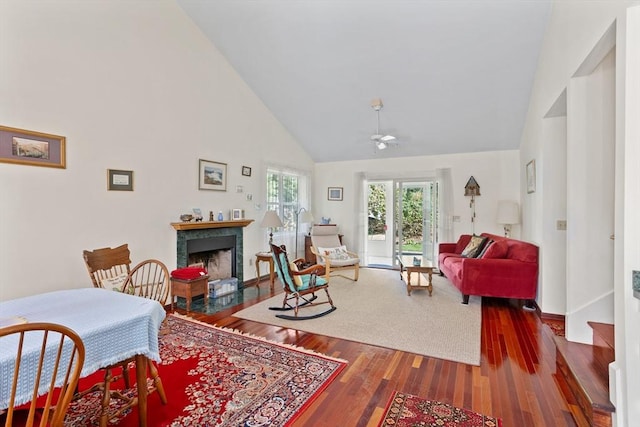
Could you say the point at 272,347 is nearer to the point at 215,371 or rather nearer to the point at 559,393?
the point at 215,371

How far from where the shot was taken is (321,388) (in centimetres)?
213

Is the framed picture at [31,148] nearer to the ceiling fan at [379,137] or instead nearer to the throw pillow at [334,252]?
the ceiling fan at [379,137]

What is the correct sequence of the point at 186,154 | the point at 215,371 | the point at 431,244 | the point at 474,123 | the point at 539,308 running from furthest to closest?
the point at 431,244
the point at 474,123
the point at 186,154
the point at 539,308
the point at 215,371

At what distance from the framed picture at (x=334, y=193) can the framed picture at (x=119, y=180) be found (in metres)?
4.34

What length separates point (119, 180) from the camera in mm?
3354

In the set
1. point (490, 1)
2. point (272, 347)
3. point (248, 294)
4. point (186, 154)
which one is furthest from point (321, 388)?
point (490, 1)

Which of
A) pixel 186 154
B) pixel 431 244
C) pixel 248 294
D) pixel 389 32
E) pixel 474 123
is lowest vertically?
pixel 248 294

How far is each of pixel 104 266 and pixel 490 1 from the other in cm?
473

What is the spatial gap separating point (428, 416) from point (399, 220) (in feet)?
16.2

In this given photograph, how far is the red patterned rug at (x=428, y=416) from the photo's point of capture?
1.78m

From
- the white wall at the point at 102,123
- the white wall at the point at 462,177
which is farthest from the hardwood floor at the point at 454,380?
the white wall at the point at 462,177

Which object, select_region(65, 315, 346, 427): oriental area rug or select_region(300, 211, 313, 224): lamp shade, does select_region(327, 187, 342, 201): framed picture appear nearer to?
select_region(300, 211, 313, 224): lamp shade

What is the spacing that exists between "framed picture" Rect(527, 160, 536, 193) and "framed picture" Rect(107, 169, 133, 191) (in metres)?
4.99

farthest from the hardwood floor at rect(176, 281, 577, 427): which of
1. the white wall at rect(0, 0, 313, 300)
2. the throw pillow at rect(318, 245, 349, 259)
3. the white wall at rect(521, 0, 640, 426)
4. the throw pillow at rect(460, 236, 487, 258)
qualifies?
the throw pillow at rect(318, 245, 349, 259)
